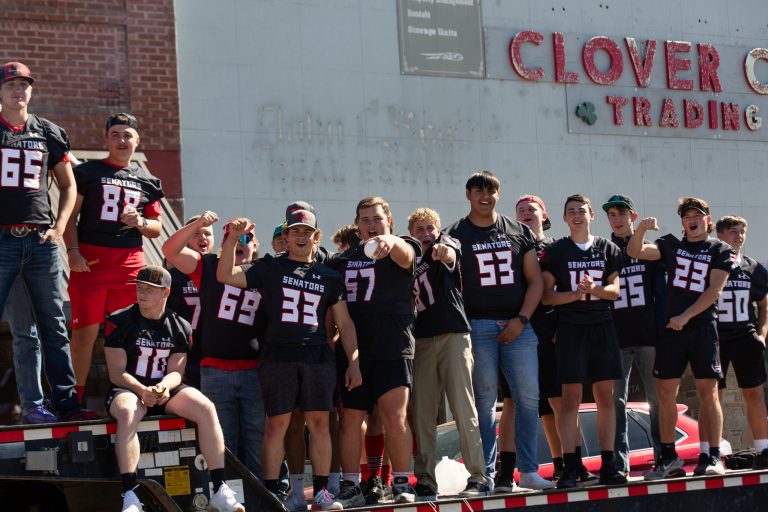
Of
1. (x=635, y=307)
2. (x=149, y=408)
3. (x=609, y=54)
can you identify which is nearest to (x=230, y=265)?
(x=149, y=408)

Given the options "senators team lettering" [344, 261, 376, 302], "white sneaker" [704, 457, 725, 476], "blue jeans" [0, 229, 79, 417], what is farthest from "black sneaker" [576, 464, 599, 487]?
"blue jeans" [0, 229, 79, 417]

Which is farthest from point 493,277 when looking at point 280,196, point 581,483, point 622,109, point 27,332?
point 622,109

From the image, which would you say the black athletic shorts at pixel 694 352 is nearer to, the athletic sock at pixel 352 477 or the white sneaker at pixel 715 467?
the white sneaker at pixel 715 467

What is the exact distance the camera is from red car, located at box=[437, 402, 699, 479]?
8.80 meters

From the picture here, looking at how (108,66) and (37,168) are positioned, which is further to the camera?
(108,66)

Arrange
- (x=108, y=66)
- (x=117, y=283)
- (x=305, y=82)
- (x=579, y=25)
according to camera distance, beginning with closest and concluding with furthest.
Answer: (x=117, y=283)
(x=108, y=66)
(x=305, y=82)
(x=579, y=25)

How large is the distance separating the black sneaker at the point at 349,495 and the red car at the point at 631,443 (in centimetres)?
198

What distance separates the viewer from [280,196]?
14.0 m

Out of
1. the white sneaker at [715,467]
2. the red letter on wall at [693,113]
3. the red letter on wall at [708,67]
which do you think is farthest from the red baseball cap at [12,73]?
the red letter on wall at [708,67]

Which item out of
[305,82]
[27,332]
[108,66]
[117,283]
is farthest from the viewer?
[305,82]

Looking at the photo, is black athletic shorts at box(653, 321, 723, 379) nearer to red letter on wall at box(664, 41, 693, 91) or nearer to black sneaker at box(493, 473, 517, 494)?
black sneaker at box(493, 473, 517, 494)

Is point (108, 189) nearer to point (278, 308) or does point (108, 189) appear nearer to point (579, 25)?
point (278, 308)

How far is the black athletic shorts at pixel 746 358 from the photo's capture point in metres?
8.55

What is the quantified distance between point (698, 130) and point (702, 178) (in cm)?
74
